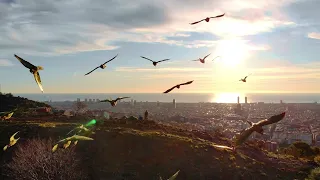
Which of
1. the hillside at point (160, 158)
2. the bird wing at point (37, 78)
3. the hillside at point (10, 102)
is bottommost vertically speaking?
the hillside at point (160, 158)

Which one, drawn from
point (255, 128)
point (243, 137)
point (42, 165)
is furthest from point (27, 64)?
point (42, 165)

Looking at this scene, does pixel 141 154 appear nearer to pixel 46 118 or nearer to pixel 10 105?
pixel 46 118

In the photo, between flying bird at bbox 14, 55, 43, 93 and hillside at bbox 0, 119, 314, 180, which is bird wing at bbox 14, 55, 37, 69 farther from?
hillside at bbox 0, 119, 314, 180

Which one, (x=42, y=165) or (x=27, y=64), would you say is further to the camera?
(x=42, y=165)

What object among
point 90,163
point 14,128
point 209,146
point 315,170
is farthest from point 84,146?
Result: point 315,170

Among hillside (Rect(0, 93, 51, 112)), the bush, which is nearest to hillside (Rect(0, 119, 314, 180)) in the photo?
the bush

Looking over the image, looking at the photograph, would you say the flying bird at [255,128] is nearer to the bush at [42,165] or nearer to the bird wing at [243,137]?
the bird wing at [243,137]

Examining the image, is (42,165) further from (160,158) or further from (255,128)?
(255,128)

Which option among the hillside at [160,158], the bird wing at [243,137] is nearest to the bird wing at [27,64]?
the bird wing at [243,137]

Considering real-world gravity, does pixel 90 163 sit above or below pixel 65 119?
below
